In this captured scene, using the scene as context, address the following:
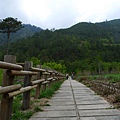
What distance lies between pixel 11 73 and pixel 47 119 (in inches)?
43.1

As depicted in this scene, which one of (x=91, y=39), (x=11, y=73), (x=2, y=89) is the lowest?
(x=2, y=89)

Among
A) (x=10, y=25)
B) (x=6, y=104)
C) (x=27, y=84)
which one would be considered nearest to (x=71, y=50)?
(x=10, y=25)

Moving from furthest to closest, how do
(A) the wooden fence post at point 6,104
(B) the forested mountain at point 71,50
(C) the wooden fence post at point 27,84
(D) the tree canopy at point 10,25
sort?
(B) the forested mountain at point 71,50 < (D) the tree canopy at point 10,25 < (C) the wooden fence post at point 27,84 < (A) the wooden fence post at point 6,104

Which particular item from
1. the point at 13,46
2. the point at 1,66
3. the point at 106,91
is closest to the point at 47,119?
the point at 1,66

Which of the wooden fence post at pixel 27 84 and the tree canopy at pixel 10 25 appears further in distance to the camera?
the tree canopy at pixel 10 25

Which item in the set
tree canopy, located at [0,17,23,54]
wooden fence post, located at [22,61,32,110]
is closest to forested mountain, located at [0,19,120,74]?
tree canopy, located at [0,17,23,54]

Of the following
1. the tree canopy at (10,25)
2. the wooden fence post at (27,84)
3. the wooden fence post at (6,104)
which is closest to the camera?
the wooden fence post at (6,104)

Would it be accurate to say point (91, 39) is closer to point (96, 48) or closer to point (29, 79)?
point (96, 48)

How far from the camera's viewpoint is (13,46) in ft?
257

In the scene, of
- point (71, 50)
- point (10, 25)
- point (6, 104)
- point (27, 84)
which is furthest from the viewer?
point (71, 50)

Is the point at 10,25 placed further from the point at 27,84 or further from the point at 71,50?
the point at 71,50

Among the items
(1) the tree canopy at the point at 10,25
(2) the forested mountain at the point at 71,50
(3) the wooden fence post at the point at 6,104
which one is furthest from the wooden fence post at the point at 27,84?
(2) the forested mountain at the point at 71,50

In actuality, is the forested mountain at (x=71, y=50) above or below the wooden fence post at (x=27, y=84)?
above

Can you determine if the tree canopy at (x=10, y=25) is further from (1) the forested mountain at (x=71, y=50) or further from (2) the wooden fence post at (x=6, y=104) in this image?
(2) the wooden fence post at (x=6, y=104)
